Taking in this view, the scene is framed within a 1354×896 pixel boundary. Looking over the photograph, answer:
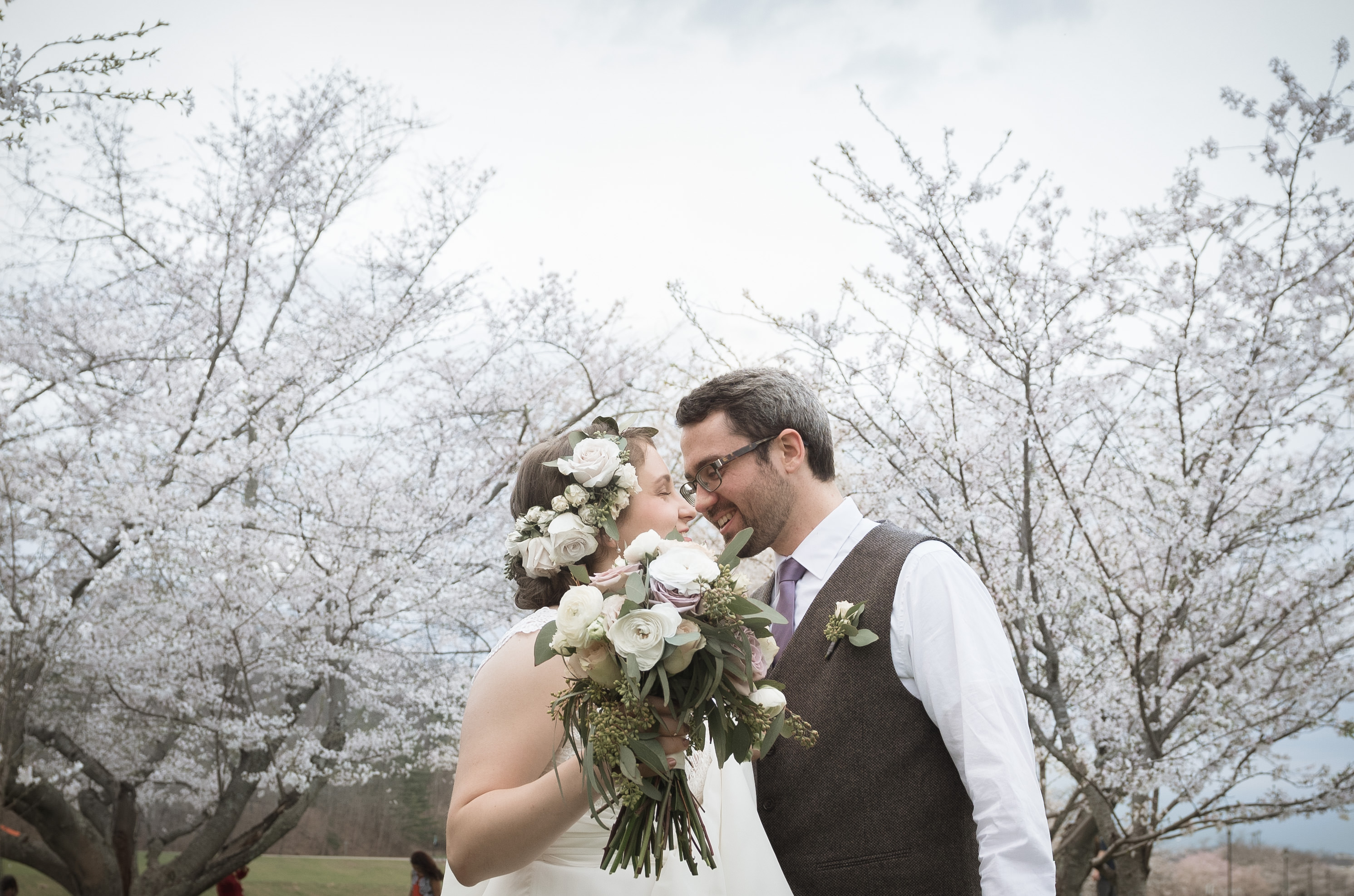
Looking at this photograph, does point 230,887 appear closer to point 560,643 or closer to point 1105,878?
point 1105,878

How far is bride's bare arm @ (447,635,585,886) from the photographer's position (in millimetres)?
1635

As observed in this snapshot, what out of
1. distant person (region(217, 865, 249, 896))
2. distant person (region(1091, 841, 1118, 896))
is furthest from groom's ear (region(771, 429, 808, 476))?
distant person (region(217, 865, 249, 896))

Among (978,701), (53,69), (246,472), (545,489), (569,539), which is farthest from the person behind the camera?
(246,472)

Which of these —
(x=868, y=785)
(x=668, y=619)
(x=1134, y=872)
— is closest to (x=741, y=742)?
(x=668, y=619)

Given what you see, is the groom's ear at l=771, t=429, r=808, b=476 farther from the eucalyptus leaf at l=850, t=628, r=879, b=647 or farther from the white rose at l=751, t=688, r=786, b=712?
the white rose at l=751, t=688, r=786, b=712

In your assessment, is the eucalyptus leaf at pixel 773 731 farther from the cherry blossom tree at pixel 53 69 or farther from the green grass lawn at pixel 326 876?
the green grass lawn at pixel 326 876

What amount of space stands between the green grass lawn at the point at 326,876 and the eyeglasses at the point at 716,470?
31.8 feet

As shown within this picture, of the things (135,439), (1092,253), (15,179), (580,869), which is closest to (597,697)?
(580,869)

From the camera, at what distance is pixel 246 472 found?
750cm

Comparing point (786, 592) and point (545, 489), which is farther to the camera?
point (545, 489)

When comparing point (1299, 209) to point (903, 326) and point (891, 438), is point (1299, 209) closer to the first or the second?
point (903, 326)

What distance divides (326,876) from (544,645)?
10.3 meters

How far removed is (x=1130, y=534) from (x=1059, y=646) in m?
0.90

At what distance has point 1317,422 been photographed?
232 inches
